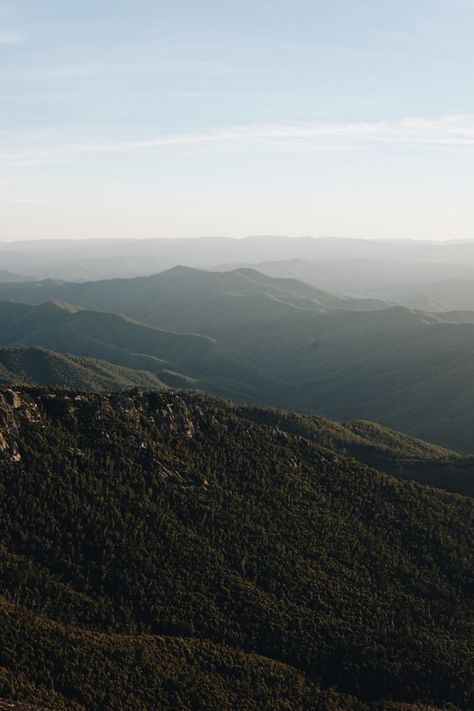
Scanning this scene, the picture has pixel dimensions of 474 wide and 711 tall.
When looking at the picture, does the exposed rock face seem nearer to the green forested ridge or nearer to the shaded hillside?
the green forested ridge

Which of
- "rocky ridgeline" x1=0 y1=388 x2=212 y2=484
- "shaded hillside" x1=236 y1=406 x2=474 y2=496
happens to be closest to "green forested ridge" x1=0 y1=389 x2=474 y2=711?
"rocky ridgeline" x1=0 y1=388 x2=212 y2=484

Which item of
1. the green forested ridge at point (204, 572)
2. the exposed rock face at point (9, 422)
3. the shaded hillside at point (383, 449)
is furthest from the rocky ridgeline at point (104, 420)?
the shaded hillside at point (383, 449)

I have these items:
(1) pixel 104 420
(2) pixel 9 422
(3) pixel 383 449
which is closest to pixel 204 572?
(1) pixel 104 420

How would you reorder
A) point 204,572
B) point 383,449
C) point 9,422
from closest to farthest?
point 204,572
point 9,422
point 383,449

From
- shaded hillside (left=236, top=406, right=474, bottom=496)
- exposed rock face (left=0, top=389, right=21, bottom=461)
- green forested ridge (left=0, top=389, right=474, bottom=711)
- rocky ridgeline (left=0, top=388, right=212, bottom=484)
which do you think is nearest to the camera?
green forested ridge (left=0, top=389, right=474, bottom=711)

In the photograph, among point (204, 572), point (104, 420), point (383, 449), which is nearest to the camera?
point (204, 572)

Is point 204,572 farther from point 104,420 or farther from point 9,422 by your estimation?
point 9,422

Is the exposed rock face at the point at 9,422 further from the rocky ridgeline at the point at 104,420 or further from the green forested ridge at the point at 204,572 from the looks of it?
the green forested ridge at the point at 204,572

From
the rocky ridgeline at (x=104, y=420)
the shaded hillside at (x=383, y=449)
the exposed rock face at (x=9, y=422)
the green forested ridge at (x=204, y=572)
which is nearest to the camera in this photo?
the green forested ridge at (x=204, y=572)

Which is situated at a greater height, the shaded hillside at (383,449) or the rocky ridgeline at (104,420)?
the rocky ridgeline at (104,420)
